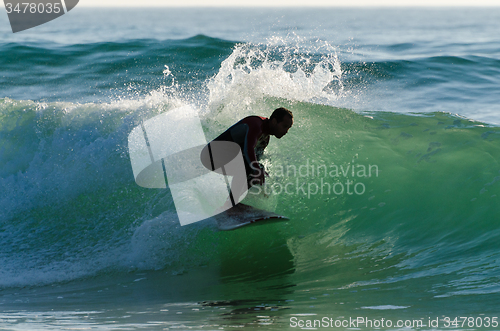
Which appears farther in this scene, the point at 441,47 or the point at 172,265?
the point at 441,47

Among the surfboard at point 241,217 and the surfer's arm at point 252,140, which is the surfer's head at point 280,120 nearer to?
the surfer's arm at point 252,140

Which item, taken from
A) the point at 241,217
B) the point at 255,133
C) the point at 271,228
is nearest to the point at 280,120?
the point at 255,133

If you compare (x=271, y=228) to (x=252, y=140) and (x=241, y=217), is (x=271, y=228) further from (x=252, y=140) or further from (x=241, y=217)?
(x=252, y=140)

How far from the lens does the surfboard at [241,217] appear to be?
13.9 feet

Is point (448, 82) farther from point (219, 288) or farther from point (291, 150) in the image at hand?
point (219, 288)

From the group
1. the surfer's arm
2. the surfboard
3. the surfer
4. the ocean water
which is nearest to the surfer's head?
the surfer

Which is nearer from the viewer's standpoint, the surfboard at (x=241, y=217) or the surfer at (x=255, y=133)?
the surfer at (x=255, y=133)

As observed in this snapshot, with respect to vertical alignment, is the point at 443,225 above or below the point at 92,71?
below

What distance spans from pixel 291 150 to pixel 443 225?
2.21 meters

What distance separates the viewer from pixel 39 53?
1394 centimetres

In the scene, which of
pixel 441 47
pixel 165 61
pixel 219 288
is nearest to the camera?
pixel 219 288

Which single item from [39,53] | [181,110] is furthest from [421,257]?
[39,53]

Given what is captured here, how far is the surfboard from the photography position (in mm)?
4242

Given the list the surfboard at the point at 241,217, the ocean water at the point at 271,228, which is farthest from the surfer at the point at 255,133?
the ocean water at the point at 271,228
